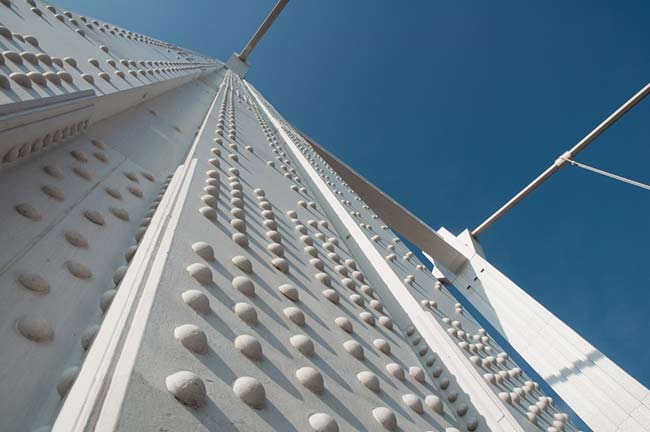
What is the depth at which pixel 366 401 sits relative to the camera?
140 cm

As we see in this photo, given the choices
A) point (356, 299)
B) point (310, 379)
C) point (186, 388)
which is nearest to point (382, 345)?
point (356, 299)

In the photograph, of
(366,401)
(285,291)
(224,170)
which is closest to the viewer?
(366,401)

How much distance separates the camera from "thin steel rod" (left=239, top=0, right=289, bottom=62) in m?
15.9

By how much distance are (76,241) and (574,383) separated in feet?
24.1

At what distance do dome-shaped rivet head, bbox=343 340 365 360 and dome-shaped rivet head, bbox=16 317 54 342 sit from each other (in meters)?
0.99

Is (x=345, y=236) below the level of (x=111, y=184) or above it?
above

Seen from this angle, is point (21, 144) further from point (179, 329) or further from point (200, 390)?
point (200, 390)

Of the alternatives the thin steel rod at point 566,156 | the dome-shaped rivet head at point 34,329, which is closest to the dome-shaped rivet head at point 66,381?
the dome-shaped rivet head at point 34,329

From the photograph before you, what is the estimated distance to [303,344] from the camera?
1409 millimetres

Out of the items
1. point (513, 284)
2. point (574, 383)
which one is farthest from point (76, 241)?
point (513, 284)

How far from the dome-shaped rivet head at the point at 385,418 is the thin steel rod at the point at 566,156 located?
686 centimetres

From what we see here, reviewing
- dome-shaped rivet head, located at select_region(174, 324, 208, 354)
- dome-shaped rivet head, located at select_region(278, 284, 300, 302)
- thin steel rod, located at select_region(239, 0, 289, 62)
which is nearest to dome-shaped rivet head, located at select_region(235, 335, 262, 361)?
dome-shaped rivet head, located at select_region(174, 324, 208, 354)

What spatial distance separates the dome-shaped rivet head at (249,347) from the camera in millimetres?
1193

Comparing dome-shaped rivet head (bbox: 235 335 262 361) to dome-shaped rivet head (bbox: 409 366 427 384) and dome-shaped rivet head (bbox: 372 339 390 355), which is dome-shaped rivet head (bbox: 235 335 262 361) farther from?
dome-shaped rivet head (bbox: 409 366 427 384)
